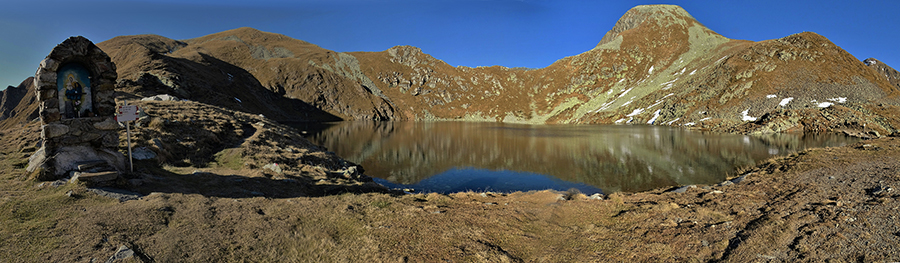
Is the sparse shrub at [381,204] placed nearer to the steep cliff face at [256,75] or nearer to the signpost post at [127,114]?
the signpost post at [127,114]

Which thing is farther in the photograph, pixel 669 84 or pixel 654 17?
pixel 654 17

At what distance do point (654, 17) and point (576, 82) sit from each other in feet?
162

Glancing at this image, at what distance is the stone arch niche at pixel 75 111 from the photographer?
949 centimetres

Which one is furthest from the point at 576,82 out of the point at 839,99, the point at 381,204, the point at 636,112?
the point at 381,204

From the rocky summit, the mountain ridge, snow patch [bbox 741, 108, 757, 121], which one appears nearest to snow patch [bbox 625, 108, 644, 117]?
the mountain ridge

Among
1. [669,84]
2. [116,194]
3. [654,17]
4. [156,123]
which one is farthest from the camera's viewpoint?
[654,17]

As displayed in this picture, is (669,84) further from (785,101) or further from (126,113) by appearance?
(126,113)

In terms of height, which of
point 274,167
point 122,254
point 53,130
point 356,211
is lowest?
point 356,211

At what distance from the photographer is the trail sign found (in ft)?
36.3

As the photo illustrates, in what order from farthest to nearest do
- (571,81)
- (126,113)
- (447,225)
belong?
(571,81) → (126,113) → (447,225)

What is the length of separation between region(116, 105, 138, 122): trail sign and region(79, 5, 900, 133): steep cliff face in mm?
48580

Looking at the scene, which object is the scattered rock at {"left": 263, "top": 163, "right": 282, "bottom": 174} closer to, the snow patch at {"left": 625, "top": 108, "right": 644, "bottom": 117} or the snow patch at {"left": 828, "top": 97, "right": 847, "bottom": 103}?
the snow patch at {"left": 828, "top": 97, "right": 847, "bottom": 103}

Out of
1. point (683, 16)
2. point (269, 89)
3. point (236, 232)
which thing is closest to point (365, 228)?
point (236, 232)

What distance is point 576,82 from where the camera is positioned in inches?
4978
